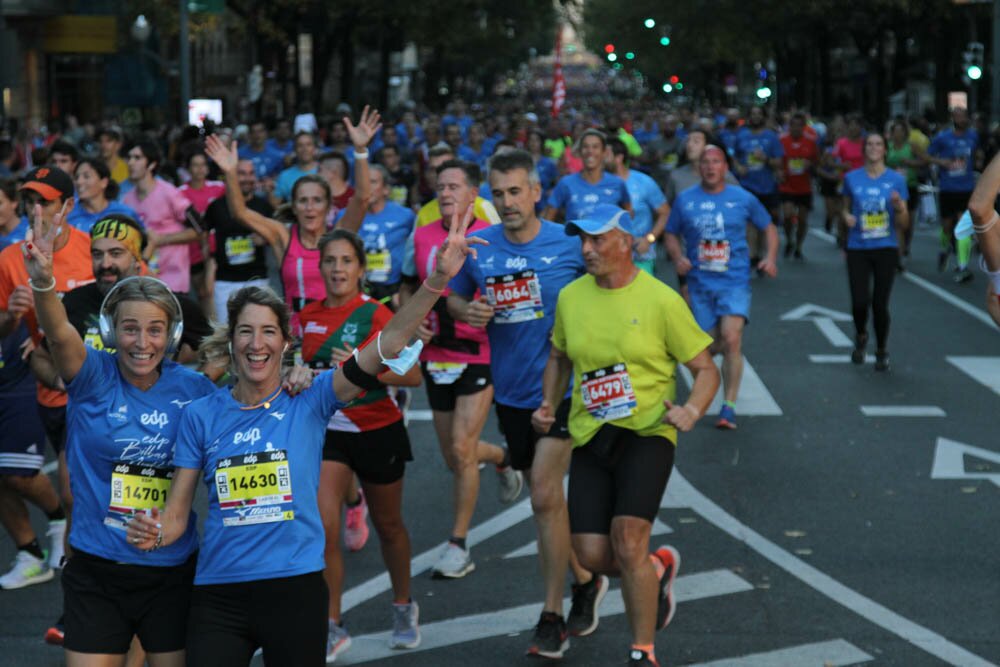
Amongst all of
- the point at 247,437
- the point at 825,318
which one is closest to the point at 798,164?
the point at 825,318

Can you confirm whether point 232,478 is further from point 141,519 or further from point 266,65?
point 266,65

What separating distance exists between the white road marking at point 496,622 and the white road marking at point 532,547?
0.54m

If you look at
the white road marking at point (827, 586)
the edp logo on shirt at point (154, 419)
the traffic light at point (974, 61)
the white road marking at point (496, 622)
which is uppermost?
→ the traffic light at point (974, 61)

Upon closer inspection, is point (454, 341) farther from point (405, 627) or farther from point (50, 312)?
point (50, 312)

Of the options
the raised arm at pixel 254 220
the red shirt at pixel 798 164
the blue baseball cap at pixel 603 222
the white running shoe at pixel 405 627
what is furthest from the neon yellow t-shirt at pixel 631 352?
the red shirt at pixel 798 164

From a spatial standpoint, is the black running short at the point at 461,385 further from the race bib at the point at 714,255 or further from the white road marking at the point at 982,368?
the white road marking at the point at 982,368

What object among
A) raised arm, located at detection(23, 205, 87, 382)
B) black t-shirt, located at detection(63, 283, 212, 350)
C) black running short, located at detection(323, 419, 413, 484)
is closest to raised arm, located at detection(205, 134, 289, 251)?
black t-shirt, located at detection(63, 283, 212, 350)

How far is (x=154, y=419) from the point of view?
5434mm

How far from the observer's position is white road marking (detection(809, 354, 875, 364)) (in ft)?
50.4

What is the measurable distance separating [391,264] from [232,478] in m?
6.81

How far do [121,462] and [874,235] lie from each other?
33.8ft

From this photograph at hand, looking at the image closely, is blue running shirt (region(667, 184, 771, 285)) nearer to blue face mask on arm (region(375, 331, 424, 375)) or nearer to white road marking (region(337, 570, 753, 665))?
white road marking (region(337, 570, 753, 665))

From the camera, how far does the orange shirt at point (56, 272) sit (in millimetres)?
8016

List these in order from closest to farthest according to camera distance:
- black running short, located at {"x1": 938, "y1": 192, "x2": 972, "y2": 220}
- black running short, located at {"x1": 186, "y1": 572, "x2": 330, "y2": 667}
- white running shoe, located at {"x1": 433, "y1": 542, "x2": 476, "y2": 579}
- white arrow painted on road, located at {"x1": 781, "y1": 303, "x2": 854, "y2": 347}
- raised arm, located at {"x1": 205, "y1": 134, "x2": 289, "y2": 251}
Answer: black running short, located at {"x1": 186, "y1": 572, "x2": 330, "y2": 667}
white running shoe, located at {"x1": 433, "y1": 542, "x2": 476, "y2": 579}
raised arm, located at {"x1": 205, "y1": 134, "x2": 289, "y2": 251}
white arrow painted on road, located at {"x1": 781, "y1": 303, "x2": 854, "y2": 347}
black running short, located at {"x1": 938, "y1": 192, "x2": 972, "y2": 220}
